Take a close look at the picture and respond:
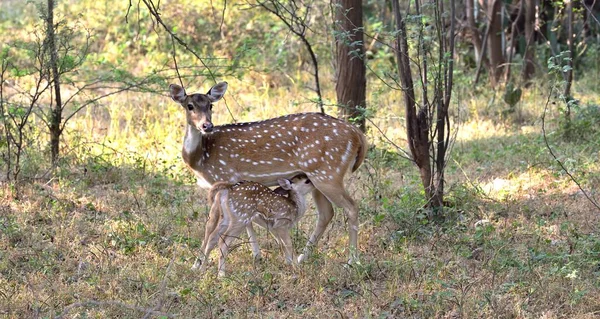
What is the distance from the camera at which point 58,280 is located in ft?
21.4

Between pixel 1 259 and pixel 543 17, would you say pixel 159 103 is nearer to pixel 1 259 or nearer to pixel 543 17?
pixel 1 259

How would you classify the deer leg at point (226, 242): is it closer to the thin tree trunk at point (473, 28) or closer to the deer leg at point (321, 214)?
the deer leg at point (321, 214)

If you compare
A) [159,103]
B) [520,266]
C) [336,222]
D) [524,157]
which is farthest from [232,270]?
[159,103]

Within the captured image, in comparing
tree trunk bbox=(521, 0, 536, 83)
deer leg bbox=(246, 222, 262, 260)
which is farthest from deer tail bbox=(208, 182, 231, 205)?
tree trunk bbox=(521, 0, 536, 83)

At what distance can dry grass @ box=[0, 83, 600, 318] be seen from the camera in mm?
5977

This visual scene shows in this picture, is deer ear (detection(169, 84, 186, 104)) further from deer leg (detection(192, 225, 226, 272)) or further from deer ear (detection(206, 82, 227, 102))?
deer leg (detection(192, 225, 226, 272))

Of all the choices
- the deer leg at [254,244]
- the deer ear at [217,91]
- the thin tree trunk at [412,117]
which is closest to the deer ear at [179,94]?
the deer ear at [217,91]

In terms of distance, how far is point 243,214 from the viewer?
688 cm

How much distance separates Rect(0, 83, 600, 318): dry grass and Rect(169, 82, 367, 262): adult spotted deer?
0.44m

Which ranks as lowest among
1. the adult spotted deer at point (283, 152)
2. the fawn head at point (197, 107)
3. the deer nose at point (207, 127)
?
the adult spotted deer at point (283, 152)

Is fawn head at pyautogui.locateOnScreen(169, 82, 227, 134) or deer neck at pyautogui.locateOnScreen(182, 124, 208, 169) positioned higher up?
fawn head at pyautogui.locateOnScreen(169, 82, 227, 134)

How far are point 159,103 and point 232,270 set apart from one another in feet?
21.8

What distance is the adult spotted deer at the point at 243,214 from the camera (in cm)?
687

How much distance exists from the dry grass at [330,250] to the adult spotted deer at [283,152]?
445 mm
